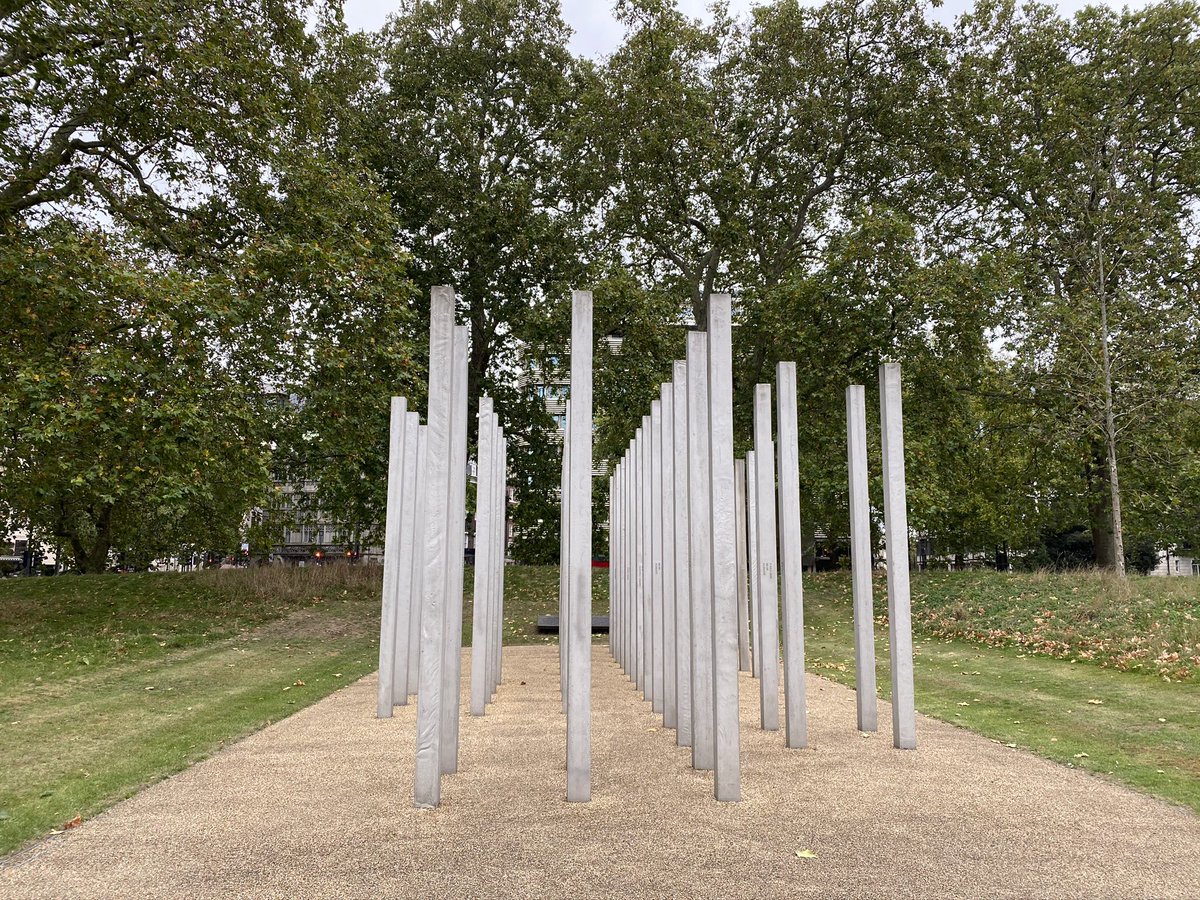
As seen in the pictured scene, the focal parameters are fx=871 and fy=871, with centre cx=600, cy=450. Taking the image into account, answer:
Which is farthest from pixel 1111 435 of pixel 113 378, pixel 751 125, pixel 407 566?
pixel 113 378

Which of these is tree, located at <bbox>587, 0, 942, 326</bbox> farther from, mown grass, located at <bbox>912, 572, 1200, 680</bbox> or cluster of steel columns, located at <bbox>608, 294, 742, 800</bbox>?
cluster of steel columns, located at <bbox>608, 294, 742, 800</bbox>

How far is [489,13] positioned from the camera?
2248 cm

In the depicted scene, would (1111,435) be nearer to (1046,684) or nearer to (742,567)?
(1046,684)

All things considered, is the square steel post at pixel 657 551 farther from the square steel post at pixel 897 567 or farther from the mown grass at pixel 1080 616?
the mown grass at pixel 1080 616

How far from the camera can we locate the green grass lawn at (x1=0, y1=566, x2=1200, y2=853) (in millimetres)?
6297

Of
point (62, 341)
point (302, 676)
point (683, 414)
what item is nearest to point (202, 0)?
point (62, 341)

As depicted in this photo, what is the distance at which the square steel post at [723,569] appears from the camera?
194 inches

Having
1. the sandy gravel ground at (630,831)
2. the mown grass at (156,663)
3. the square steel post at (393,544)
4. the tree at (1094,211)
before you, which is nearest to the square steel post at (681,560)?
the sandy gravel ground at (630,831)

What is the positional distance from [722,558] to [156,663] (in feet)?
33.1

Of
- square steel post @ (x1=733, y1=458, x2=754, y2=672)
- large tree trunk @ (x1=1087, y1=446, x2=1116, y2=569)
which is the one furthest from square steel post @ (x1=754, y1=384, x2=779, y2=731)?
large tree trunk @ (x1=1087, y1=446, x2=1116, y2=569)

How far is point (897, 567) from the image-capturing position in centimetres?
657

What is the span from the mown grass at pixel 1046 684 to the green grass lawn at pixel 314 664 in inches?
1.3

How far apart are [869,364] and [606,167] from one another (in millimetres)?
8121

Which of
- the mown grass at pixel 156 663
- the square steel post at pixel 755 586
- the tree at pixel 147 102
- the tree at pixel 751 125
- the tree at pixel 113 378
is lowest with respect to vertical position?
the mown grass at pixel 156 663
